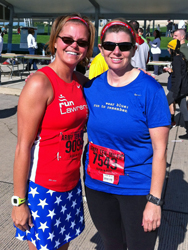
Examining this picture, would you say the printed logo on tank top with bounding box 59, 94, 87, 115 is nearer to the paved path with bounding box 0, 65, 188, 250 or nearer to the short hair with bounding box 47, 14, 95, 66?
the short hair with bounding box 47, 14, 95, 66

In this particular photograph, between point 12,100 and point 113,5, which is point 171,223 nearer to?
point 12,100

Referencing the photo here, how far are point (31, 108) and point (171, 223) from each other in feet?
7.11

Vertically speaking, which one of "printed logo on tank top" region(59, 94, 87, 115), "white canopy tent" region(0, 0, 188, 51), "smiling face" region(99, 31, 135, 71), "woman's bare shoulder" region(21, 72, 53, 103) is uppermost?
"white canopy tent" region(0, 0, 188, 51)

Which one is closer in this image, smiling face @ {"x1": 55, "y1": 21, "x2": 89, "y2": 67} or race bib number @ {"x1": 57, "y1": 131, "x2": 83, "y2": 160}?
race bib number @ {"x1": 57, "y1": 131, "x2": 83, "y2": 160}

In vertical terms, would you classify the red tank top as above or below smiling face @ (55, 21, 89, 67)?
below

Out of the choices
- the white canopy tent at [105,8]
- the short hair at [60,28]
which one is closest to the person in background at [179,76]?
the short hair at [60,28]

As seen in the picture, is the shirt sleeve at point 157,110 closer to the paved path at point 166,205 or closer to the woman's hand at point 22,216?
the woman's hand at point 22,216

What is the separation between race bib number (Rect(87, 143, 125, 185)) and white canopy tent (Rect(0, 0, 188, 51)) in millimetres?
16335

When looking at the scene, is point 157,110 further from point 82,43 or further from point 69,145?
point 82,43

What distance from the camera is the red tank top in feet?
5.58

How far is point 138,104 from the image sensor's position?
1710 mm

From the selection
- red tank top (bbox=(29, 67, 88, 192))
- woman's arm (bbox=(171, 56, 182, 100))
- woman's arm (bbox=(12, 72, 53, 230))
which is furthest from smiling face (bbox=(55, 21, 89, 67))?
woman's arm (bbox=(171, 56, 182, 100))

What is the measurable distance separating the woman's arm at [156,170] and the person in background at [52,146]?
1.53 feet

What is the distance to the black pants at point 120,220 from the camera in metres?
1.81
